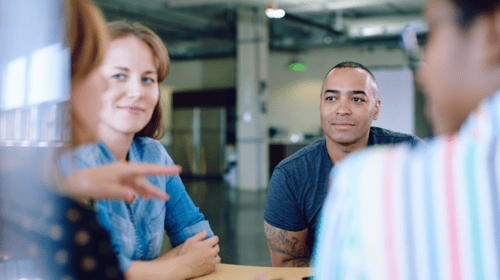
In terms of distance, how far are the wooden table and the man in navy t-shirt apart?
1.38 feet

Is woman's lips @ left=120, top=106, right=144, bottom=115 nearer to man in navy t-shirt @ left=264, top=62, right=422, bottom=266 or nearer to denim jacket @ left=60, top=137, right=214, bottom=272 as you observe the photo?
denim jacket @ left=60, top=137, right=214, bottom=272

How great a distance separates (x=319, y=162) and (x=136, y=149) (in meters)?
0.88

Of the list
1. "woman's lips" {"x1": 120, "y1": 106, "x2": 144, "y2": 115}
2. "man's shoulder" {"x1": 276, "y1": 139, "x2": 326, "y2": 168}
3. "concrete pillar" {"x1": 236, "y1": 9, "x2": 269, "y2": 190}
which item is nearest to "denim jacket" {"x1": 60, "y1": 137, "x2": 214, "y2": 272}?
"woman's lips" {"x1": 120, "y1": 106, "x2": 144, "y2": 115}

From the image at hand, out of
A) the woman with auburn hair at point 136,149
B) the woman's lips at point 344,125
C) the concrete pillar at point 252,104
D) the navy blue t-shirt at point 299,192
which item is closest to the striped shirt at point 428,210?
the woman with auburn hair at point 136,149

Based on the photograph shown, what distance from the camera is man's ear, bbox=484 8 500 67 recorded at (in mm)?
505

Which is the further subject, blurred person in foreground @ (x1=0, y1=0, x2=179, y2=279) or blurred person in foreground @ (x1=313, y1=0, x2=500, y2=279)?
blurred person in foreground @ (x1=0, y1=0, x2=179, y2=279)

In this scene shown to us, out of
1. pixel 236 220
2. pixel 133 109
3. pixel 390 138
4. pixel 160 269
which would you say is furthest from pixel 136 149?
pixel 236 220

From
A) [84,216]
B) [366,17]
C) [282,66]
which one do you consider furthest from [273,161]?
[84,216]

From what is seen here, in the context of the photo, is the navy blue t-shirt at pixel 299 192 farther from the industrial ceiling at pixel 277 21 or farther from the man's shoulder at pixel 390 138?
the industrial ceiling at pixel 277 21

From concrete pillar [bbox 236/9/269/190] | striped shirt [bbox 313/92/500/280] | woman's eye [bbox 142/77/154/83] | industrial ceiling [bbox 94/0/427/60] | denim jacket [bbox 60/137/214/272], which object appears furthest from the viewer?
concrete pillar [bbox 236/9/269/190]

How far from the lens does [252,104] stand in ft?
28.1

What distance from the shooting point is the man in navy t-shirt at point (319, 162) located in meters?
1.74

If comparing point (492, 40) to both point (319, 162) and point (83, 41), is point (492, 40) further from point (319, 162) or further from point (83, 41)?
point (319, 162)

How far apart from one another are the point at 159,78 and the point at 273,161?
24.5 feet
